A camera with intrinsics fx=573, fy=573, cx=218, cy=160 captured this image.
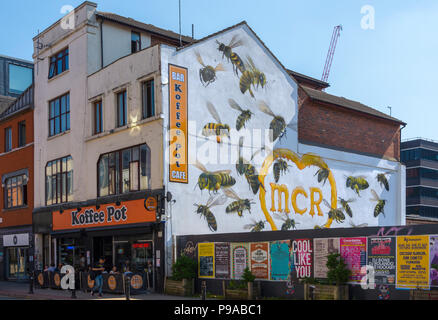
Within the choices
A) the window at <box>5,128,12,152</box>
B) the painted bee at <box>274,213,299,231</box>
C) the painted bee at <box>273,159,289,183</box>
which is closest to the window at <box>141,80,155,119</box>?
the painted bee at <box>273,159,289,183</box>

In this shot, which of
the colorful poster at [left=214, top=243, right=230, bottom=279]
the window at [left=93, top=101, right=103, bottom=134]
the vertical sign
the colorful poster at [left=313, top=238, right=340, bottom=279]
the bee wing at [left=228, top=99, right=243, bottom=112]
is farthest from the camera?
the window at [left=93, top=101, right=103, bottom=134]

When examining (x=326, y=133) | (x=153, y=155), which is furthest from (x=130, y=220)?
(x=326, y=133)

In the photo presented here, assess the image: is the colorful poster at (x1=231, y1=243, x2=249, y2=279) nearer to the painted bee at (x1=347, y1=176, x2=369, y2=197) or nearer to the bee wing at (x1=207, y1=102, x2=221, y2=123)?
the bee wing at (x1=207, y1=102, x2=221, y2=123)

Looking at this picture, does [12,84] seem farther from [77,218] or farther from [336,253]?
[336,253]

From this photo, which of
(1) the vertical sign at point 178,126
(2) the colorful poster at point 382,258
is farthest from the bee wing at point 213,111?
(2) the colorful poster at point 382,258

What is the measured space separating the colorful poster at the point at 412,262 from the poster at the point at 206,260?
8.52m

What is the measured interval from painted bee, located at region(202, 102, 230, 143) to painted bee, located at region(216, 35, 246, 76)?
2.91 metres

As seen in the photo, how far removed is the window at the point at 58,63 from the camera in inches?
1332

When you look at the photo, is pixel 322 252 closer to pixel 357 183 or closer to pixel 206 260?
pixel 206 260

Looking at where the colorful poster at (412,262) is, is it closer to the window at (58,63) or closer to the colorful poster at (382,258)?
the colorful poster at (382,258)

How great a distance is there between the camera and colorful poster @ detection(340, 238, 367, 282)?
19.5m

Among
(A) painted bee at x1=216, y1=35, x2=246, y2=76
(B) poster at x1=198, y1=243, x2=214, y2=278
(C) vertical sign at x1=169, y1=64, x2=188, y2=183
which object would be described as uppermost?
(A) painted bee at x1=216, y1=35, x2=246, y2=76

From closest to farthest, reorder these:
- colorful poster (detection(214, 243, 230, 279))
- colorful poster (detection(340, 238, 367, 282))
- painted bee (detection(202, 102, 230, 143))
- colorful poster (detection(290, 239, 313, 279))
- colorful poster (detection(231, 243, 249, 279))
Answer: colorful poster (detection(340, 238, 367, 282)) → colorful poster (detection(290, 239, 313, 279)) → colorful poster (detection(231, 243, 249, 279)) → colorful poster (detection(214, 243, 230, 279)) → painted bee (detection(202, 102, 230, 143))

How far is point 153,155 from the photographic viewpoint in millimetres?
26297
